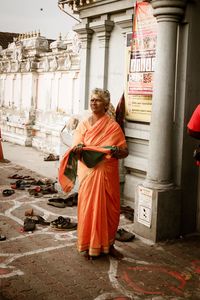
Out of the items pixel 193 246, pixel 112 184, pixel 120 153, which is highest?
pixel 120 153

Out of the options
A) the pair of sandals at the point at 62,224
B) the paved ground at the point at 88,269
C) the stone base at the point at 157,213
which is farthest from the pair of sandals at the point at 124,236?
the pair of sandals at the point at 62,224

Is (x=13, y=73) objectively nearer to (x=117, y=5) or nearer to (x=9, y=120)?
(x=9, y=120)

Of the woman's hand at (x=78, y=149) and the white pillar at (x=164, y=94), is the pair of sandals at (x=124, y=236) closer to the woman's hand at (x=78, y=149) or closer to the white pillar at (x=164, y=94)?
the white pillar at (x=164, y=94)

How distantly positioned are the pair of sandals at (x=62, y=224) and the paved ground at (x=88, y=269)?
8 cm

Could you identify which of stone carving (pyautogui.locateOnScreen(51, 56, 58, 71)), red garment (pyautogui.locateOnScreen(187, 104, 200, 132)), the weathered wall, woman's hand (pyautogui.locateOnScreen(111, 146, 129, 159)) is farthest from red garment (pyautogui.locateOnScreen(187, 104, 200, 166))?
stone carving (pyautogui.locateOnScreen(51, 56, 58, 71))

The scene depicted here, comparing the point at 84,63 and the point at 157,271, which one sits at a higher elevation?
the point at 84,63

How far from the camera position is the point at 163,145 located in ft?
16.5

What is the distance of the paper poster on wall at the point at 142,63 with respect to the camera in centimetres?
568

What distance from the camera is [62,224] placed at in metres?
5.48

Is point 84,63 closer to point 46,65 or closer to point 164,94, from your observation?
point 164,94

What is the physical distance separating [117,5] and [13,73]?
934cm

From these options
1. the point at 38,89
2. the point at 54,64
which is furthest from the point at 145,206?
the point at 38,89

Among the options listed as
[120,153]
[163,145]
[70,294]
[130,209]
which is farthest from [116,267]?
[130,209]

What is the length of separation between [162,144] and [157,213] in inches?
36.1
